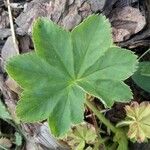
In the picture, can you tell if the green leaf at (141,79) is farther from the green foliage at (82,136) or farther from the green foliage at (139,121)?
the green foliage at (82,136)

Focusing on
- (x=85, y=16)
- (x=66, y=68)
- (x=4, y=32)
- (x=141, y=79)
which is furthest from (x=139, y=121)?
(x=4, y=32)

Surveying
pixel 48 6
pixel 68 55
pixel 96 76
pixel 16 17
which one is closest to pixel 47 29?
pixel 68 55

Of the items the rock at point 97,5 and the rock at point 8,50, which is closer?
the rock at point 97,5

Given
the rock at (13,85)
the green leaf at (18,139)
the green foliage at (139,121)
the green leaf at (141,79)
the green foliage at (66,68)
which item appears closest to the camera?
the green foliage at (66,68)

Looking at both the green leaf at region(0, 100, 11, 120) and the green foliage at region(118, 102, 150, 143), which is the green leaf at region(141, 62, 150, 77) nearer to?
the green foliage at region(118, 102, 150, 143)

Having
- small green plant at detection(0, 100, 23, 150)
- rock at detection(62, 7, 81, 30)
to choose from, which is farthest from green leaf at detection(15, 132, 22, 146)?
rock at detection(62, 7, 81, 30)

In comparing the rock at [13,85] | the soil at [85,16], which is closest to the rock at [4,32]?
the soil at [85,16]
